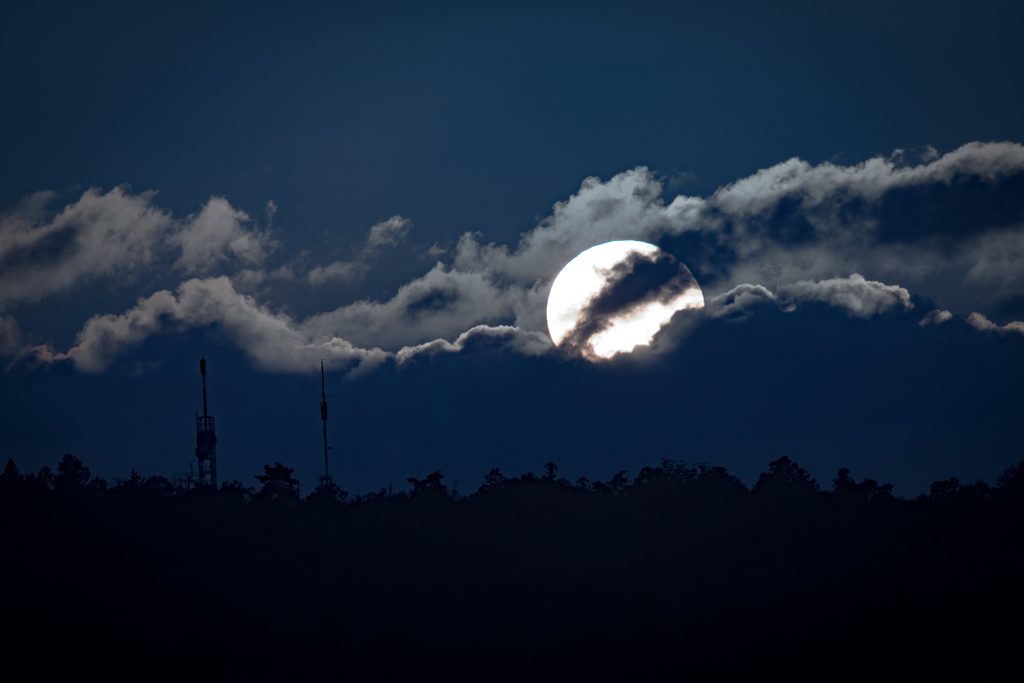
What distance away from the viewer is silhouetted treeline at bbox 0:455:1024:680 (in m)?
69.9

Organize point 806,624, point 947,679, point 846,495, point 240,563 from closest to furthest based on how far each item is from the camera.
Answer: point 947,679, point 806,624, point 240,563, point 846,495

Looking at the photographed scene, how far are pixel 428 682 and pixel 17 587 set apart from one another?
32445mm

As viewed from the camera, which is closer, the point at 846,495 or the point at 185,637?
the point at 185,637

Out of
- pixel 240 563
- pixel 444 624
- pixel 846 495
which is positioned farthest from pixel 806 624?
pixel 240 563

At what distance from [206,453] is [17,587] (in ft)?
76.6

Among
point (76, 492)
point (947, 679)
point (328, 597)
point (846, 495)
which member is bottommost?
point (947, 679)

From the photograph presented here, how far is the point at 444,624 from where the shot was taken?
7606 cm

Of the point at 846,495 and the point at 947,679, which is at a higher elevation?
the point at 846,495

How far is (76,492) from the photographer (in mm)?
81625

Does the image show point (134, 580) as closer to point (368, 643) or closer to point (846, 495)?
point (368, 643)

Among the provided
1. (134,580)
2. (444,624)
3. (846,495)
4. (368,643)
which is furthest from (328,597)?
(846,495)

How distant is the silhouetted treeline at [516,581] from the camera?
69.9m

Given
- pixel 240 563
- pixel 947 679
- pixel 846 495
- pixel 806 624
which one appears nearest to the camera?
pixel 947 679

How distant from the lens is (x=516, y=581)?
3145 inches
